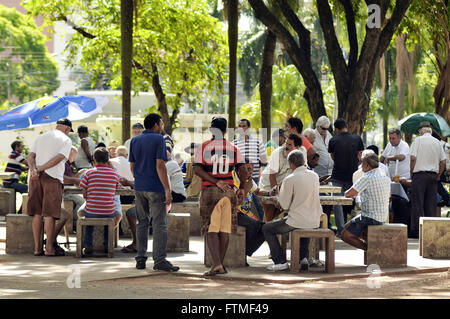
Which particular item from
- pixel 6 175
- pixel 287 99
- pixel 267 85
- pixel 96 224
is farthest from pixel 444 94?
pixel 287 99

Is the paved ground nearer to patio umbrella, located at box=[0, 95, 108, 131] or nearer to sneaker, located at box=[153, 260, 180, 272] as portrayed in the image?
sneaker, located at box=[153, 260, 180, 272]

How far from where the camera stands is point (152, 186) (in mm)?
12133

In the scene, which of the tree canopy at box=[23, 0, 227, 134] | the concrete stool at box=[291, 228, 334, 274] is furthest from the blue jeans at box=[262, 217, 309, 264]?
the tree canopy at box=[23, 0, 227, 134]

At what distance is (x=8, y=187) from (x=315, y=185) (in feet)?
35.3

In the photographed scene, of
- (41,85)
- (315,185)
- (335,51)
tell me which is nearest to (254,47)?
(41,85)

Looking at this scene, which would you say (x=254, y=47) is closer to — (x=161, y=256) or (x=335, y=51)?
(x=335, y=51)

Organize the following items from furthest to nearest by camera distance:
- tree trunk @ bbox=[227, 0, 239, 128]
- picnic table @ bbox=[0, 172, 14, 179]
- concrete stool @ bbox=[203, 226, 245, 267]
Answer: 1. tree trunk @ bbox=[227, 0, 239, 128]
2. picnic table @ bbox=[0, 172, 14, 179]
3. concrete stool @ bbox=[203, 226, 245, 267]

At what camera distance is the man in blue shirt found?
12.1 m

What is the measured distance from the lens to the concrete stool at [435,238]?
558 inches

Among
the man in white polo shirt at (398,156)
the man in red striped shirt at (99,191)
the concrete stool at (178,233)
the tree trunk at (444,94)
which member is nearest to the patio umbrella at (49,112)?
the concrete stool at (178,233)

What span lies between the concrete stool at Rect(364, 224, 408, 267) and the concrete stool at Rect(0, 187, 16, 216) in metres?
10.4

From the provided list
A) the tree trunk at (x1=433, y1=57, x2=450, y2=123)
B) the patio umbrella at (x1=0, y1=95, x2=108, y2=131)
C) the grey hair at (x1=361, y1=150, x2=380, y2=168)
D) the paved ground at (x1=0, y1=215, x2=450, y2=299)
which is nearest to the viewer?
the paved ground at (x1=0, y1=215, x2=450, y2=299)

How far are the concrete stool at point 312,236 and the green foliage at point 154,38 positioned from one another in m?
20.0

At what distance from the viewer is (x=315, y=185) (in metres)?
12.2
